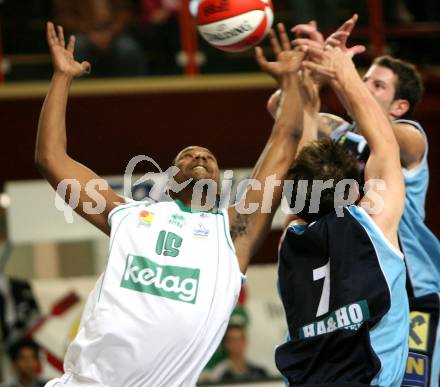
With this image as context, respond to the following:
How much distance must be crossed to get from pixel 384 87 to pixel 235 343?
3765mm

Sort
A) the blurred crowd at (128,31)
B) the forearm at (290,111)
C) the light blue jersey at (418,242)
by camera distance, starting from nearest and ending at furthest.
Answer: the forearm at (290,111), the light blue jersey at (418,242), the blurred crowd at (128,31)

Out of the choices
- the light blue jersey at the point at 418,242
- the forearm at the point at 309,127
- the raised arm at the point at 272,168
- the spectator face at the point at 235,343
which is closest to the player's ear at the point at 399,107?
the light blue jersey at the point at 418,242

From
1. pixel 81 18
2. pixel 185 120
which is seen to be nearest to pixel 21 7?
pixel 81 18

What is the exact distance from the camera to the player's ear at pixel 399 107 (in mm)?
5250

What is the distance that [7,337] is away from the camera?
27.2ft

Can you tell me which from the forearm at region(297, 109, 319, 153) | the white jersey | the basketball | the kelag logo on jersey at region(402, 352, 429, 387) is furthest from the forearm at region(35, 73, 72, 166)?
the kelag logo on jersey at region(402, 352, 429, 387)

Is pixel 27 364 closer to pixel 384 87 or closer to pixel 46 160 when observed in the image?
pixel 46 160

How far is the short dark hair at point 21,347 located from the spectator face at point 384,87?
4352 mm

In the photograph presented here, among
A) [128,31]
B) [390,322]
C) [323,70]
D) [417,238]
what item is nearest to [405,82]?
[417,238]

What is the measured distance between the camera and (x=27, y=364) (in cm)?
820

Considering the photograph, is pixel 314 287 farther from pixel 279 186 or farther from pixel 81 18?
pixel 81 18

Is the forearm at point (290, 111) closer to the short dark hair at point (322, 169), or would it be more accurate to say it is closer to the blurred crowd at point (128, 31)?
the short dark hair at point (322, 169)

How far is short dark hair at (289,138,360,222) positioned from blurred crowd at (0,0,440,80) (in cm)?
451

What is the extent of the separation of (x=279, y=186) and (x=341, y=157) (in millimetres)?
350
